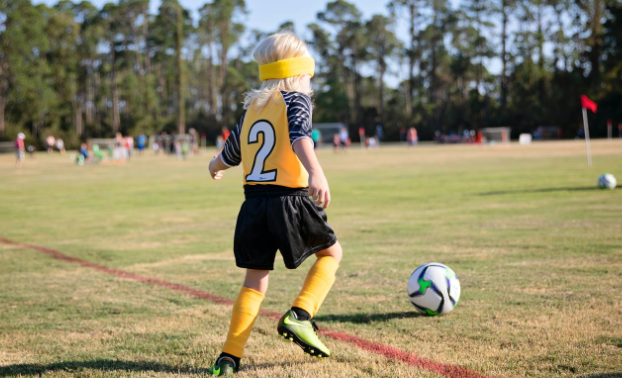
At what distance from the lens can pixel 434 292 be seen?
4855 millimetres

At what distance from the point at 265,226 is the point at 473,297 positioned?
8.31 feet

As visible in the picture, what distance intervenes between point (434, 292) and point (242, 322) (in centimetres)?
184

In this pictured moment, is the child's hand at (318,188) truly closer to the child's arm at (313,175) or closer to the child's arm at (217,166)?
the child's arm at (313,175)

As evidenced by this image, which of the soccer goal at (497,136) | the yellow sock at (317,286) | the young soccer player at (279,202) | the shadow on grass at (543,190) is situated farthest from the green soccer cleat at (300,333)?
the soccer goal at (497,136)

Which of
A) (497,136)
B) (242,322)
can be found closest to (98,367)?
(242,322)

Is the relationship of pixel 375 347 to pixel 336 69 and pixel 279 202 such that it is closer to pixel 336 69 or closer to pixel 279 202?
pixel 279 202

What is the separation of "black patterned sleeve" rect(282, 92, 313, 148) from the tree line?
66.6 m

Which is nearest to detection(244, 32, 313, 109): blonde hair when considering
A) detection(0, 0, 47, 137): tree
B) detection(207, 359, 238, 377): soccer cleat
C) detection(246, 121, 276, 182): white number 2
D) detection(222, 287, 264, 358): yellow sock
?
detection(246, 121, 276, 182): white number 2

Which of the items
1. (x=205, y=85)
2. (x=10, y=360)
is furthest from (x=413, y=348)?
(x=205, y=85)

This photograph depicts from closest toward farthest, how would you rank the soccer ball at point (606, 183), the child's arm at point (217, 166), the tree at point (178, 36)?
the child's arm at point (217, 166)
the soccer ball at point (606, 183)
the tree at point (178, 36)

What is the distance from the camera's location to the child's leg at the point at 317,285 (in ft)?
11.9

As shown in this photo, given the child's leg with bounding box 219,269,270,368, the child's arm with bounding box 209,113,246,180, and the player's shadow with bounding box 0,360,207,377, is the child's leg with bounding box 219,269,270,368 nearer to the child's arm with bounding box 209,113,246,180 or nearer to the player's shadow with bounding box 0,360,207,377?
the player's shadow with bounding box 0,360,207,377

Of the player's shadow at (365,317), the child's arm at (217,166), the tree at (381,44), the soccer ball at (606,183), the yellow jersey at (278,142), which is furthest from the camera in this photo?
the tree at (381,44)

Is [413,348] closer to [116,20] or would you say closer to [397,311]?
[397,311]
